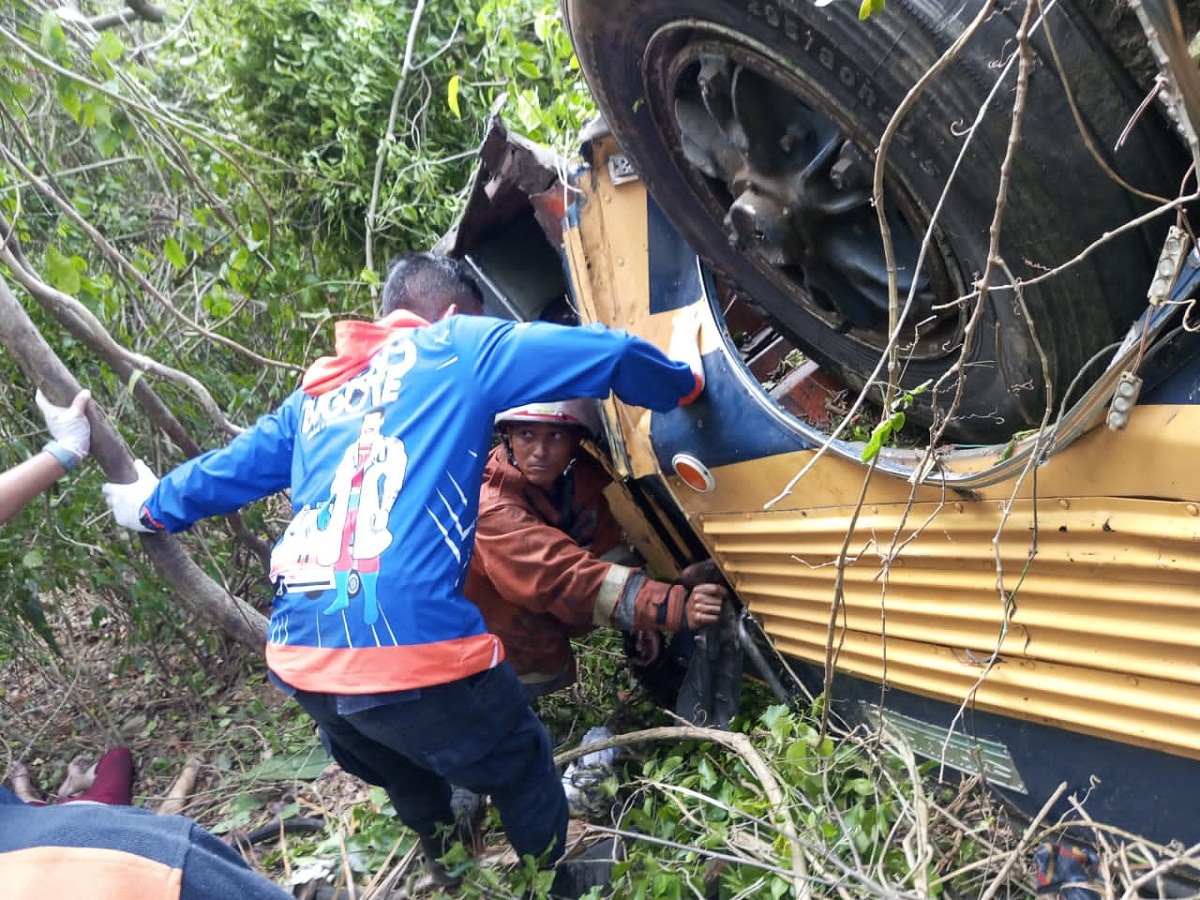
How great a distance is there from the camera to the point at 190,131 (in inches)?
112

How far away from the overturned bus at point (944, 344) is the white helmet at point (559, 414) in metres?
0.36

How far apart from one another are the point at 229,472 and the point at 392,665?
0.98 m

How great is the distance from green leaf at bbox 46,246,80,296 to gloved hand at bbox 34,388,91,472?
33cm

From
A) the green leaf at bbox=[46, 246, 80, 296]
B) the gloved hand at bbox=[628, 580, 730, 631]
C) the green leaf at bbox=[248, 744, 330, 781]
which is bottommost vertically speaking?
the green leaf at bbox=[248, 744, 330, 781]

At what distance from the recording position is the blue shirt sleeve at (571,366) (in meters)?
2.09

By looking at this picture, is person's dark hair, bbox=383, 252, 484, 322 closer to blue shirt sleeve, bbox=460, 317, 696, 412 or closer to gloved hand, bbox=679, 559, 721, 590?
blue shirt sleeve, bbox=460, 317, 696, 412

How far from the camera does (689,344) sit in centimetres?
217

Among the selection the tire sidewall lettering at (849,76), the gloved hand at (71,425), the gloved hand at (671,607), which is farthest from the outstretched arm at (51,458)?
the tire sidewall lettering at (849,76)

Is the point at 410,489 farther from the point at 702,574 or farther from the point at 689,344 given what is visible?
the point at 702,574

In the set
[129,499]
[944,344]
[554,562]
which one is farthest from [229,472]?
[944,344]

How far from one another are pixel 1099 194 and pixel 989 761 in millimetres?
1074

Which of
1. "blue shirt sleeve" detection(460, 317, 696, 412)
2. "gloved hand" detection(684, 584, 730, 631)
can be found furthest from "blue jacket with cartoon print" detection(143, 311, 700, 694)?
"gloved hand" detection(684, 584, 730, 631)

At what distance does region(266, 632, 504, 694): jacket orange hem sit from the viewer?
2.00 meters

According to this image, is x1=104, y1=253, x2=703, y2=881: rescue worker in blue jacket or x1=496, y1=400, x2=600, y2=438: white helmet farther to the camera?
x1=496, y1=400, x2=600, y2=438: white helmet
